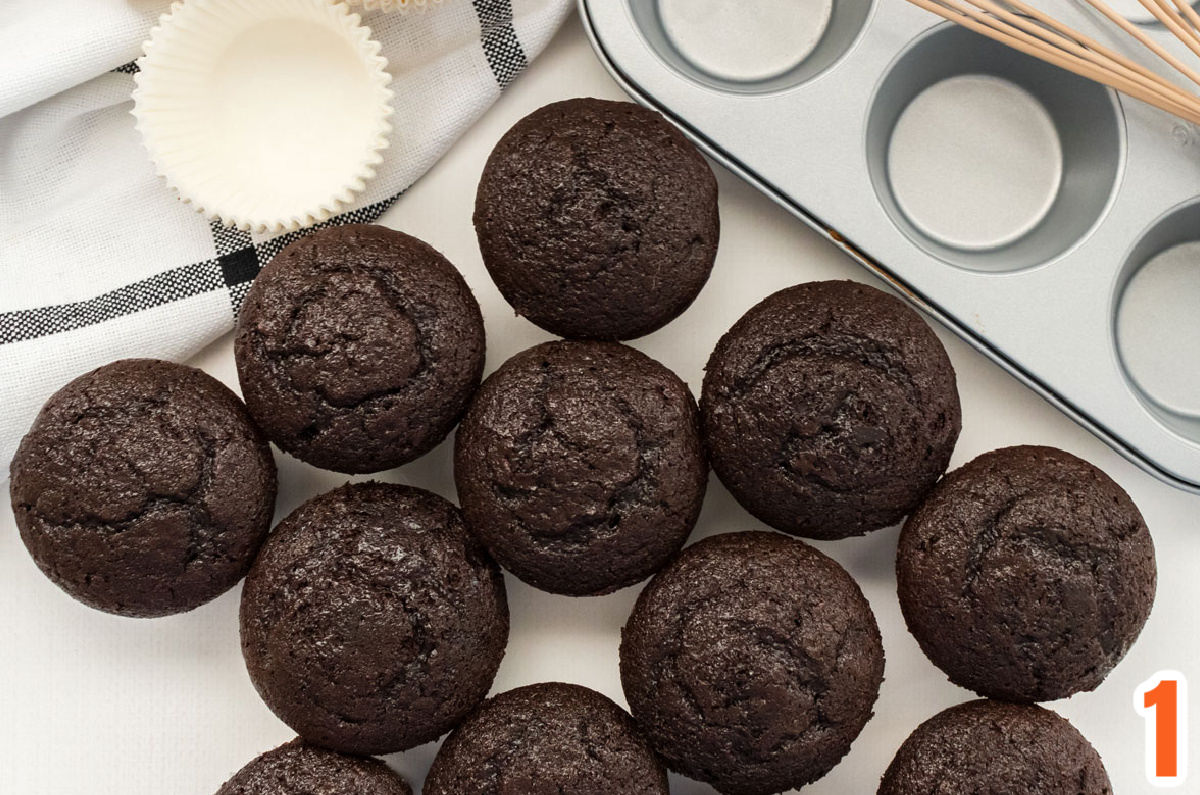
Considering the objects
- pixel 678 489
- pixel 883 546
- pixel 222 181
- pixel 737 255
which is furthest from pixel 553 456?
pixel 222 181

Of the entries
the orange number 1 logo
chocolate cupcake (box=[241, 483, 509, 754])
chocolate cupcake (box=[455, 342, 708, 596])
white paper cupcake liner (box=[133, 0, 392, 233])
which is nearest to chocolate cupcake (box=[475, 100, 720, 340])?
chocolate cupcake (box=[455, 342, 708, 596])

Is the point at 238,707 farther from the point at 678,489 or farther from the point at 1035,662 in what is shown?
the point at 1035,662

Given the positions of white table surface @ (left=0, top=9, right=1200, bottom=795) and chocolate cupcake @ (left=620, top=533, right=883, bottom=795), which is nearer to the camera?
chocolate cupcake @ (left=620, top=533, right=883, bottom=795)

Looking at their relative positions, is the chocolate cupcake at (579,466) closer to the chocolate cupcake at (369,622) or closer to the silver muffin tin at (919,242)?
the chocolate cupcake at (369,622)

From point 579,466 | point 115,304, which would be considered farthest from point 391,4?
point 579,466

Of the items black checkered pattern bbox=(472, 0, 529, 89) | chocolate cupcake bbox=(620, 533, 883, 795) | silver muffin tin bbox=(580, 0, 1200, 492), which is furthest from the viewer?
black checkered pattern bbox=(472, 0, 529, 89)

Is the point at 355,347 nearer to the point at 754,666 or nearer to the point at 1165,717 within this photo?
the point at 754,666

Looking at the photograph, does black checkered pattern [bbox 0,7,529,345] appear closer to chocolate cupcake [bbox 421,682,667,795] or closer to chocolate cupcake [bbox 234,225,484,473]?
chocolate cupcake [bbox 234,225,484,473]
